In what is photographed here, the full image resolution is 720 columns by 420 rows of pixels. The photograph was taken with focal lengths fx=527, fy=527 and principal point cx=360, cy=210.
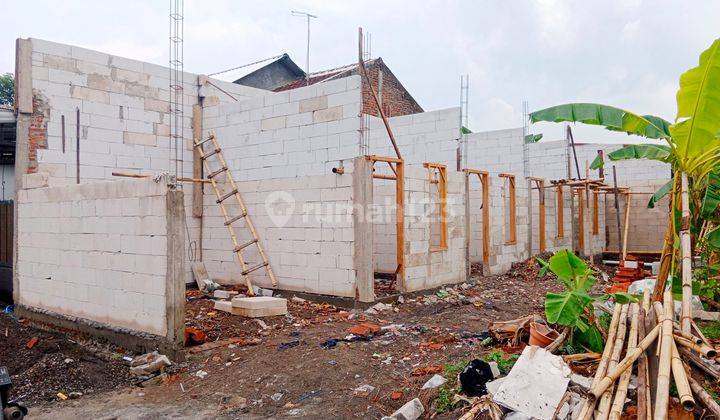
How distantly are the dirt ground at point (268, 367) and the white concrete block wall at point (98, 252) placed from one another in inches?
21.9

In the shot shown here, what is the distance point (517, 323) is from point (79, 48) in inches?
343

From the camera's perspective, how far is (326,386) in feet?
16.7

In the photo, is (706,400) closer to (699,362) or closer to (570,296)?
(699,362)

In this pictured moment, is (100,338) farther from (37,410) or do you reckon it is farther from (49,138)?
(49,138)

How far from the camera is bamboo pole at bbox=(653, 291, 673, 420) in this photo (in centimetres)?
315

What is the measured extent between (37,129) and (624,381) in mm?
9438

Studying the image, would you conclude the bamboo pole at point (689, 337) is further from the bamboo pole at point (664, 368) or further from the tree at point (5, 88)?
the tree at point (5, 88)

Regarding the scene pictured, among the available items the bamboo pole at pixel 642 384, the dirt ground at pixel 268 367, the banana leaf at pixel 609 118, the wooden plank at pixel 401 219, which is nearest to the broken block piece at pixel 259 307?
the dirt ground at pixel 268 367

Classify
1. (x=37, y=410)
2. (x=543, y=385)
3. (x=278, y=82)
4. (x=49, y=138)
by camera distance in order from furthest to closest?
(x=278, y=82) < (x=49, y=138) < (x=37, y=410) < (x=543, y=385)

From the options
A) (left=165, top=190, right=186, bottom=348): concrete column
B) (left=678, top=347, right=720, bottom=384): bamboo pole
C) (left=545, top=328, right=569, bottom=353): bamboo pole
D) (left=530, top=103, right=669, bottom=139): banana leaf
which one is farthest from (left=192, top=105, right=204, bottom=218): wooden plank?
(left=678, top=347, right=720, bottom=384): bamboo pole

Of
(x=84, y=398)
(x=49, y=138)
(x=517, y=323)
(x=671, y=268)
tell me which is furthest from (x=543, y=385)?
(x=49, y=138)

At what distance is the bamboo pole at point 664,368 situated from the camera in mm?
3146

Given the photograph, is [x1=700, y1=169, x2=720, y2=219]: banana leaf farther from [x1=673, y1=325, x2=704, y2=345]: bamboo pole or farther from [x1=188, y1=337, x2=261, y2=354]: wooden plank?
[x1=188, y1=337, x2=261, y2=354]: wooden plank

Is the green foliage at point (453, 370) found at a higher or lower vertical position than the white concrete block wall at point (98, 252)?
lower
